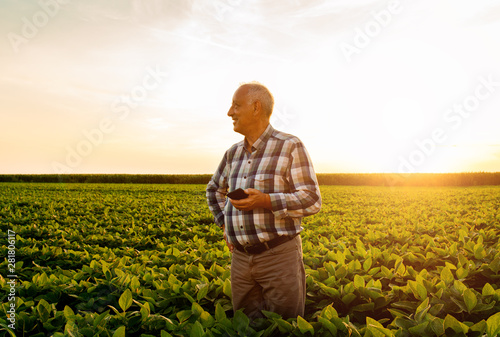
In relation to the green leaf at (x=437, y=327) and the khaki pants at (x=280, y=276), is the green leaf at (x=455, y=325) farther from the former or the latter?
the khaki pants at (x=280, y=276)

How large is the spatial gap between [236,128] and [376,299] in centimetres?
207

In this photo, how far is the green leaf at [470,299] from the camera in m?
3.25

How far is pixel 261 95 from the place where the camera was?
3.15 m

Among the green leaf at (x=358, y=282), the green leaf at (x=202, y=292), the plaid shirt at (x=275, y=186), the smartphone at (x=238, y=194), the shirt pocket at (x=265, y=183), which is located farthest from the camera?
the green leaf at (x=358, y=282)

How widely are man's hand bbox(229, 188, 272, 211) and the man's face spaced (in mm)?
617

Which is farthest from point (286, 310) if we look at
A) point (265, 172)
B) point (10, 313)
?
point (10, 313)

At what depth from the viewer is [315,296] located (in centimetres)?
384

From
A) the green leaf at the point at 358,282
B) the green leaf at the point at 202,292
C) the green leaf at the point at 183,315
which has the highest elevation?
the green leaf at the point at 358,282

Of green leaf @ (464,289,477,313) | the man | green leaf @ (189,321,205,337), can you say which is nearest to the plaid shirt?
the man

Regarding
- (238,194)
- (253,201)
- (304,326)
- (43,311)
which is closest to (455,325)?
(304,326)

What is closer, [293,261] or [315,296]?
[293,261]

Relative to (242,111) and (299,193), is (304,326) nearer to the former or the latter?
(299,193)

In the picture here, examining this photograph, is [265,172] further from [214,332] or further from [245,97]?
[214,332]

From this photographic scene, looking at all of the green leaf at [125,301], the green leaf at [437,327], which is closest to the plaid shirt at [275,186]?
the green leaf at [125,301]
